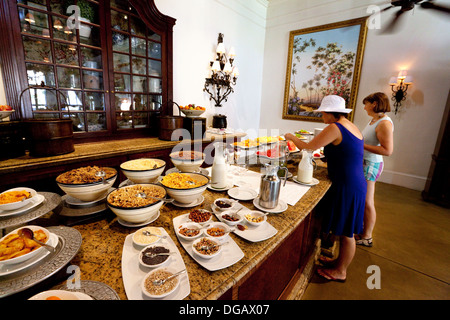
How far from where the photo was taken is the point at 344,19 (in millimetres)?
4766

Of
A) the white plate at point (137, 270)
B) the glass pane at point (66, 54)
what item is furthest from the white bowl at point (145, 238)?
the glass pane at point (66, 54)

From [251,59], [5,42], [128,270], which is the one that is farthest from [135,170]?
[251,59]

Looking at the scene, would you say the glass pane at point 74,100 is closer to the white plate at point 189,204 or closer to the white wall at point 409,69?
the white plate at point 189,204

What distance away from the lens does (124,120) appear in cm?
339

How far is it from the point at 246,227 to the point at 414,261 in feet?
8.52

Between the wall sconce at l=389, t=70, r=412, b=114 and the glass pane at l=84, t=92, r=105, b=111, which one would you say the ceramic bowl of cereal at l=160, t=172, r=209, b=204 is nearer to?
the glass pane at l=84, t=92, r=105, b=111

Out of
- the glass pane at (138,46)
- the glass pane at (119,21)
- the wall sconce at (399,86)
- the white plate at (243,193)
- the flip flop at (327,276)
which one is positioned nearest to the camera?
the white plate at (243,193)

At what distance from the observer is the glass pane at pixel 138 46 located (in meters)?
3.28

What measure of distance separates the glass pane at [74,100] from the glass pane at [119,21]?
114cm

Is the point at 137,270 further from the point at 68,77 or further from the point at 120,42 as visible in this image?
the point at 120,42

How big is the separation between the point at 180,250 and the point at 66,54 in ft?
10.2
